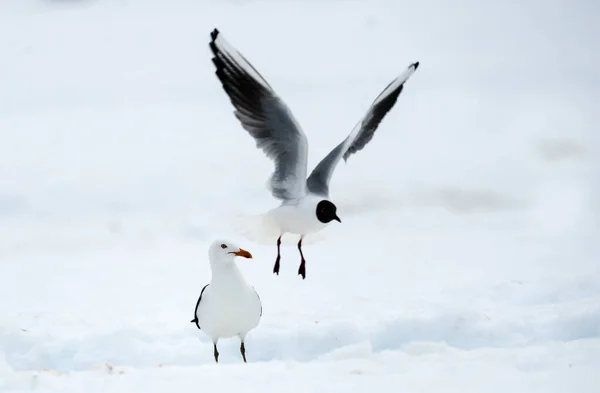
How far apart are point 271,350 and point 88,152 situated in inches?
245

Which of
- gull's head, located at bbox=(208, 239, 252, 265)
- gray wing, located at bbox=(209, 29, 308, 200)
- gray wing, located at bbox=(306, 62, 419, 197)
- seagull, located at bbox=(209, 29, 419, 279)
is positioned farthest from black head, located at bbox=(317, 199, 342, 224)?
gull's head, located at bbox=(208, 239, 252, 265)

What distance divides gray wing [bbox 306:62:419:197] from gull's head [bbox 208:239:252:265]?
1098 mm

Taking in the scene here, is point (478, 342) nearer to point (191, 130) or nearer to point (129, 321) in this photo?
point (129, 321)

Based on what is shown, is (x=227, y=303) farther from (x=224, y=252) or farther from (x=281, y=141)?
(x=281, y=141)

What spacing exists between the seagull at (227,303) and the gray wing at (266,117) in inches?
34.0

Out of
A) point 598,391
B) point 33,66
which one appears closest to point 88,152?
point 33,66

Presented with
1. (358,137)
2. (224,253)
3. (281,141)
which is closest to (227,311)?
(224,253)

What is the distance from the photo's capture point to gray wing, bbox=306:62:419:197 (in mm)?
5660

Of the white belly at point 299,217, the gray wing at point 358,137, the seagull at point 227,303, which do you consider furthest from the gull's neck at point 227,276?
the gray wing at point 358,137

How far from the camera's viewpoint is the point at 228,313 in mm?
4551

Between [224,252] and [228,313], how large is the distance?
0.97 ft

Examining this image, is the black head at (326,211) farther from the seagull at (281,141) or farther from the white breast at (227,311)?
the white breast at (227,311)

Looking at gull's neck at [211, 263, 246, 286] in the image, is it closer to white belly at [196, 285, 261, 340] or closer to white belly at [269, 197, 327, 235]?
white belly at [196, 285, 261, 340]

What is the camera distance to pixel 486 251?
7293mm
